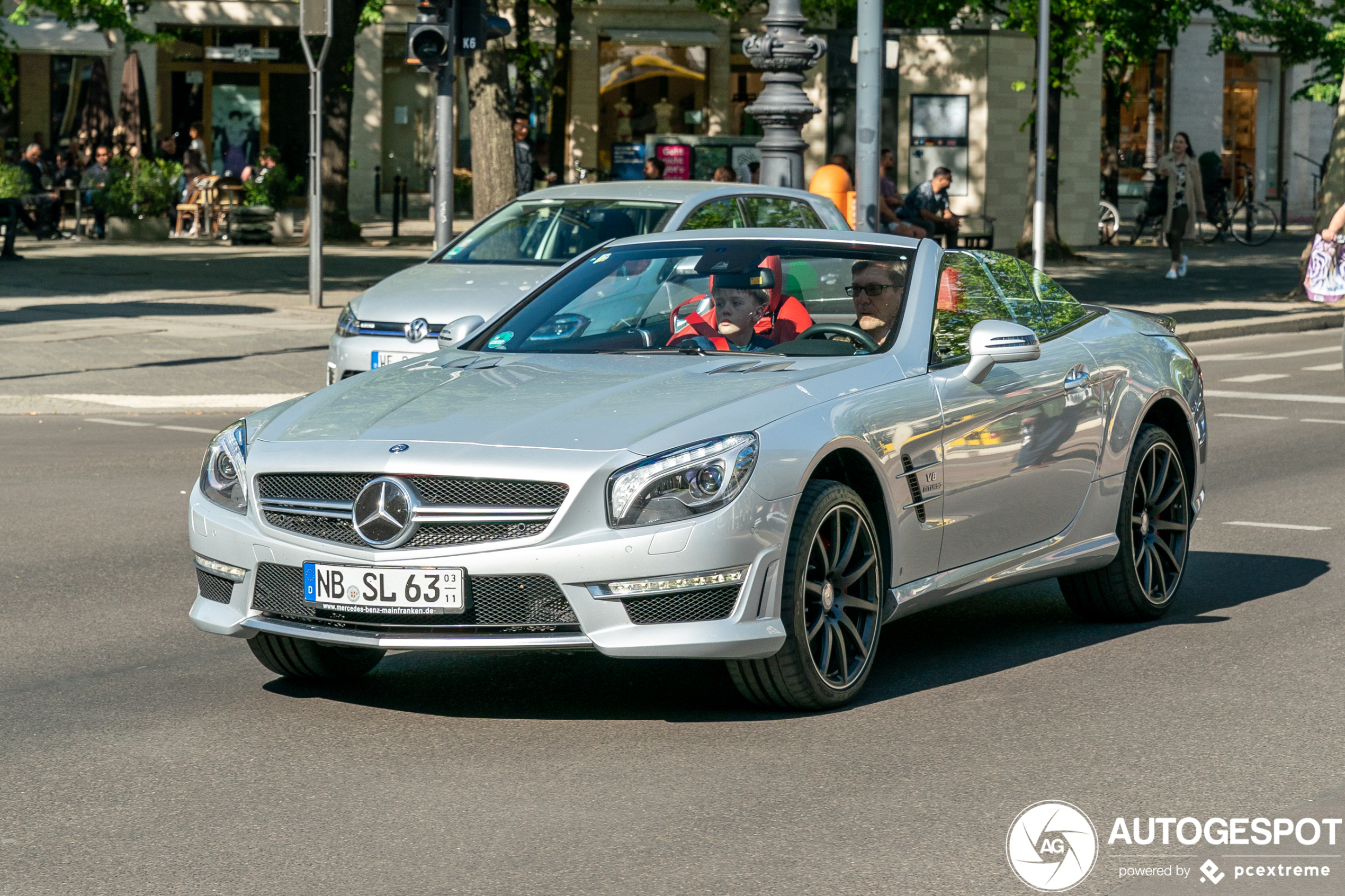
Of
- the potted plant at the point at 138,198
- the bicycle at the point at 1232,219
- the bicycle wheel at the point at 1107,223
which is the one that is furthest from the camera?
the bicycle at the point at 1232,219

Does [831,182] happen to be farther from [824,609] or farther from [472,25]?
[824,609]

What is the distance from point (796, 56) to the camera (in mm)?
17469

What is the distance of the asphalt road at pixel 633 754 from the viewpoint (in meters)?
4.63

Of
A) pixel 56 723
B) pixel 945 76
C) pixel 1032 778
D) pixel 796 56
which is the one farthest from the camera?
pixel 945 76

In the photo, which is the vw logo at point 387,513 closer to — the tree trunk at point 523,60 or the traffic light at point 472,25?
the traffic light at point 472,25

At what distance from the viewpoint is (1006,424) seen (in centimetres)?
680

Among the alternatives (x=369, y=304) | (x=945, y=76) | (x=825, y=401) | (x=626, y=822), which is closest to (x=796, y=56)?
(x=369, y=304)

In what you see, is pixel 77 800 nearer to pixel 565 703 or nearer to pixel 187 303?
pixel 565 703

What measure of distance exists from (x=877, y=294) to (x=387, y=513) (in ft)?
6.73

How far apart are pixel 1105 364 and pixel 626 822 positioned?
3.29 metres

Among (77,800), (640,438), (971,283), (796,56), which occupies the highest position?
(796,56)

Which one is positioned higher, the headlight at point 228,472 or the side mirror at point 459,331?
the side mirror at point 459,331

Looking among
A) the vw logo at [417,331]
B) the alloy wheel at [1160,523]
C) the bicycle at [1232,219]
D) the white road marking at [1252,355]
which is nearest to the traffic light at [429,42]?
the white road marking at [1252,355]

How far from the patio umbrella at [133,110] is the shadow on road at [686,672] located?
29.0 m
